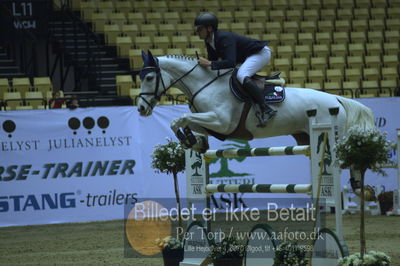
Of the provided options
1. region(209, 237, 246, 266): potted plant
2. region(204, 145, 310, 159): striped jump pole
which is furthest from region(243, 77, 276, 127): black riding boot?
region(209, 237, 246, 266): potted plant

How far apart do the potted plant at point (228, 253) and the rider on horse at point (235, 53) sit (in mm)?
1367

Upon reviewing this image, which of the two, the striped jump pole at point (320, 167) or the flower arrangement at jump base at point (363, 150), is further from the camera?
the striped jump pole at point (320, 167)

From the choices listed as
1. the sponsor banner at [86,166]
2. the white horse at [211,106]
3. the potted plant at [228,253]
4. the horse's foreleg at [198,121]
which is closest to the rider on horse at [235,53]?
the white horse at [211,106]

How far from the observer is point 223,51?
21.4 feet

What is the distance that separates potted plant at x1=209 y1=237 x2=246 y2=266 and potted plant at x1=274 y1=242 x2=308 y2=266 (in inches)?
19.6

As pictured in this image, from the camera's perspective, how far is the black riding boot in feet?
21.3

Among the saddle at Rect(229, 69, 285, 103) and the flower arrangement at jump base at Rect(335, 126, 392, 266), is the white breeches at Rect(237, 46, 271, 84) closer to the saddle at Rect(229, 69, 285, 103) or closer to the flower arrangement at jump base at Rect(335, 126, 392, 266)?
the saddle at Rect(229, 69, 285, 103)

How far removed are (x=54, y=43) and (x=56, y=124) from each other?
15.8ft

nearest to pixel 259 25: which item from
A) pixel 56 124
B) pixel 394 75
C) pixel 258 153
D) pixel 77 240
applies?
pixel 394 75

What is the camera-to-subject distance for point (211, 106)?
21.5 feet

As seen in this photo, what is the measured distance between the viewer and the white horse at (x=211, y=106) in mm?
6449

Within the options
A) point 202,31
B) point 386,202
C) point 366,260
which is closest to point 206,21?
point 202,31

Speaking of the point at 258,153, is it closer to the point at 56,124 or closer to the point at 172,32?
the point at 56,124

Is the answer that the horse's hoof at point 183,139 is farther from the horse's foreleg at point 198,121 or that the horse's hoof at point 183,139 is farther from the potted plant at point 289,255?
the potted plant at point 289,255
